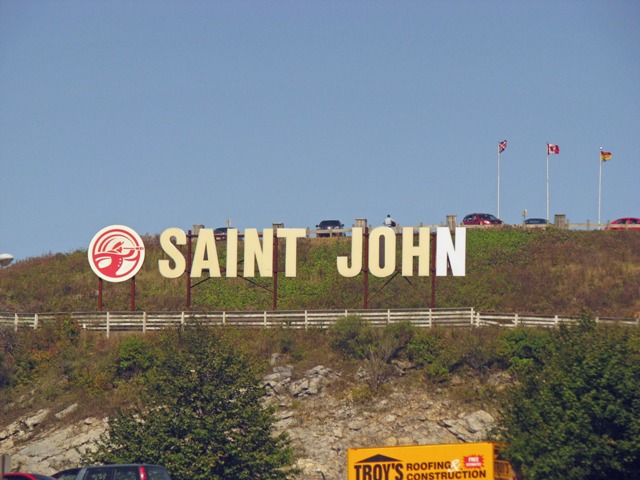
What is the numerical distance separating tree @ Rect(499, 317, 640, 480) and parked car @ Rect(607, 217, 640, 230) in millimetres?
36549

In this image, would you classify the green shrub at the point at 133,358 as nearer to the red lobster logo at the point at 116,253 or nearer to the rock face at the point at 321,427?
the rock face at the point at 321,427

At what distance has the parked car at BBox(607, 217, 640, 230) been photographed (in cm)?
8031

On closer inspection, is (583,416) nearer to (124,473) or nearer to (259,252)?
(124,473)

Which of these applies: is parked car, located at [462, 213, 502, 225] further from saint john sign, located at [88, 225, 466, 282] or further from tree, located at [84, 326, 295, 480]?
tree, located at [84, 326, 295, 480]

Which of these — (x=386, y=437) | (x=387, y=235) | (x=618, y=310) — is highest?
(x=387, y=235)

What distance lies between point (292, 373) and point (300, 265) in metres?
20.5

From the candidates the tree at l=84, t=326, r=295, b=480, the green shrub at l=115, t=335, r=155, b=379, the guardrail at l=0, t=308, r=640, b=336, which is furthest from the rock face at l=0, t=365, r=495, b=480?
the tree at l=84, t=326, r=295, b=480

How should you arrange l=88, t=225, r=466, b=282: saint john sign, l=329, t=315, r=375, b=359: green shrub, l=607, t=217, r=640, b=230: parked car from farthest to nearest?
l=607, t=217, r=640, b=230: parked car < l=88, t=225, r=466, b=282: saint john sign < l=329, t=315, r=375, b=359: green shrub

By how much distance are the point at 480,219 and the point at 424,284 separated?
17.0 meters

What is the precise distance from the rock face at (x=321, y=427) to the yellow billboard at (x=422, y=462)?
1368cm

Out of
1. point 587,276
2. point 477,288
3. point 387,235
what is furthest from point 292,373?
point 587,276

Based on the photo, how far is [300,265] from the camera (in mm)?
75625

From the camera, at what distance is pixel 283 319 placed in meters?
60.5

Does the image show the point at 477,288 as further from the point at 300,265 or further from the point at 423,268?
the point at 300,265
